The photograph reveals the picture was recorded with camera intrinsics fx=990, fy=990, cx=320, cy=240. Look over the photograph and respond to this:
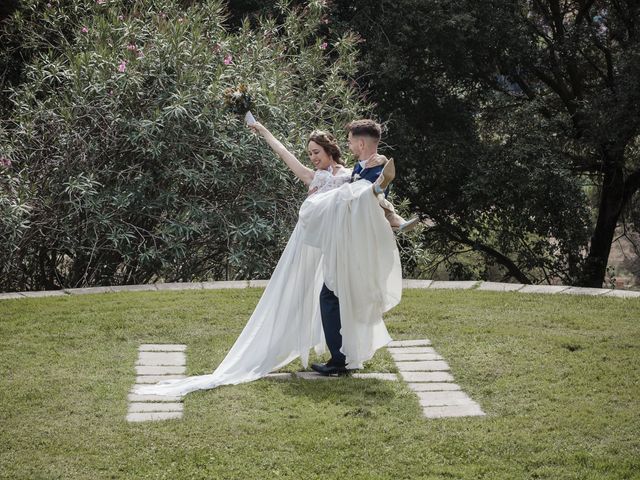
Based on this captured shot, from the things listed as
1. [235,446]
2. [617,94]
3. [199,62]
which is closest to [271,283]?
[235,446]

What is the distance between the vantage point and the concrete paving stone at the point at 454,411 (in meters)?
5.08

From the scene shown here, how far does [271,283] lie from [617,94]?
7932mm

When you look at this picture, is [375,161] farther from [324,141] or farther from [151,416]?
[151,416]

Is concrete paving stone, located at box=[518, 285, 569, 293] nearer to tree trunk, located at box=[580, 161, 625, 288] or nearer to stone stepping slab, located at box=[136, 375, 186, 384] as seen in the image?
stone stepping slab, located at box=[136, 375, 186, 384]

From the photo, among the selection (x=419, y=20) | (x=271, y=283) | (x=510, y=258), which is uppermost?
(x=419, y=20)

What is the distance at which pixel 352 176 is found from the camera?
5902 millimetres

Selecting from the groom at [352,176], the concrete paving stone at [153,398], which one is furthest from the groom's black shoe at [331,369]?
the concrete paving stone at [153,398]

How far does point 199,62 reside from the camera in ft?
31.5

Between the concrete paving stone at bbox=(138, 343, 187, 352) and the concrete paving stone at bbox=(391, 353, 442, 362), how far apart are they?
4.56 feet

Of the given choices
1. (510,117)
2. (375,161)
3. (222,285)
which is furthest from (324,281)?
(510,117)

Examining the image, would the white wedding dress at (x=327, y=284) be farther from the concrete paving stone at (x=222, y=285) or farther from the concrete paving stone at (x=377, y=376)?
the concrete paving stone at (x=222, y=285)

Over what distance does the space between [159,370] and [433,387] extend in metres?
1.65

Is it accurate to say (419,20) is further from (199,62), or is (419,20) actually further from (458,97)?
(199,62)

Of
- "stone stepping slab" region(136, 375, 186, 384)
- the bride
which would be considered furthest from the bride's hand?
"stone stepping slab" region(136, 375, 186, 384)
